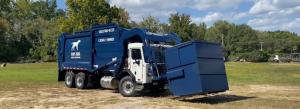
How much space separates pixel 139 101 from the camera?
1941cm

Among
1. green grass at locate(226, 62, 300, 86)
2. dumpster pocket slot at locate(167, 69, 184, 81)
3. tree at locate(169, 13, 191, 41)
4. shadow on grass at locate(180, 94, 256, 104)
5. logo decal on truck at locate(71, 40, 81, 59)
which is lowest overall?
shadow on grass at locate(180, 94, 256, 104)

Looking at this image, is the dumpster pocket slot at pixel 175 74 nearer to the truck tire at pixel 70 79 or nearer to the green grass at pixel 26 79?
the truck tire at pixel 70 79

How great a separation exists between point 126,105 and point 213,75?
3.69 metres

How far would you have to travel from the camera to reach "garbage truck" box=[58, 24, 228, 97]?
18.6 m

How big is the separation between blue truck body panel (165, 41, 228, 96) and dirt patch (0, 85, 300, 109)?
1.89ft

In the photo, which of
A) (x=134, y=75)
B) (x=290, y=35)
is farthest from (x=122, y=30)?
(x=290, y=35)

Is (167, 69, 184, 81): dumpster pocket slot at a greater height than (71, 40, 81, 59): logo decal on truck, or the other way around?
(71, 40, 81, 59): logo decal on truck

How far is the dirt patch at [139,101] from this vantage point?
57.9 ft

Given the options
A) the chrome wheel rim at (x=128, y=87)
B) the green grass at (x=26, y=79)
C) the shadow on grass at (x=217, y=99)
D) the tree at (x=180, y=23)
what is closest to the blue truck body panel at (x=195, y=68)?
the shadow on grass at (x=217, y=99)

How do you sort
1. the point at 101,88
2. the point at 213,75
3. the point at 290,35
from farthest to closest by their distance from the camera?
the point at 290,35 → the point at 101,88 → the point at 213,75

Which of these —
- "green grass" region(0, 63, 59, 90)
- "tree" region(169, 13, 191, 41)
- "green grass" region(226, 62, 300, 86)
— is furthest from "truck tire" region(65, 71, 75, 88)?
"tree" region(169, 13, 191, 41)

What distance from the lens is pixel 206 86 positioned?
60.9 feet

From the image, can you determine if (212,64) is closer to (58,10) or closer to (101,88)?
(101,88)

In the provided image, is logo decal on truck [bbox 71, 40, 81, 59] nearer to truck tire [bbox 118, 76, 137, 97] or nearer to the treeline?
truck tire [bbox 118, 76, 137, 97]
